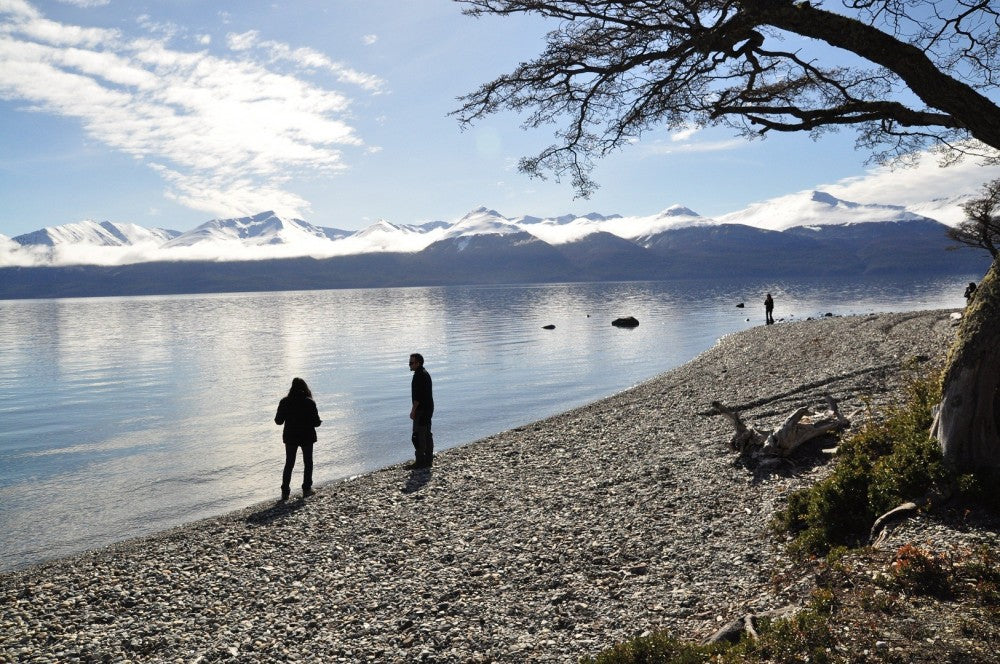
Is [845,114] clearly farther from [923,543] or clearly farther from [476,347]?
[476,347]

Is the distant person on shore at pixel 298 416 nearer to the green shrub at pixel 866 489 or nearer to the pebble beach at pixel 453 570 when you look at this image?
the pebble beach at pixel 453 570

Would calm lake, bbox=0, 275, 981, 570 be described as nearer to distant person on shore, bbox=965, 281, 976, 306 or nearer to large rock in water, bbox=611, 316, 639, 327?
large rock in water, bbox=611, 316, 639, 327

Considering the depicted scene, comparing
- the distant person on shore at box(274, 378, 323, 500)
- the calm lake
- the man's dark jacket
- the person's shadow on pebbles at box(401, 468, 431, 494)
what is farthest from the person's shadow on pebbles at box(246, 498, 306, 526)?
the calm lake

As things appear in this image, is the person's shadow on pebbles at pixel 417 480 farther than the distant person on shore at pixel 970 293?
Yes

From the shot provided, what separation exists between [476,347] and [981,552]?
62.4m

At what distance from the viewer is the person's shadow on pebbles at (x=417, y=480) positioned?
17903mm

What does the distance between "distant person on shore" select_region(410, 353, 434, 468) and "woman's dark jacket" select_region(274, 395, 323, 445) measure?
9.50 feet

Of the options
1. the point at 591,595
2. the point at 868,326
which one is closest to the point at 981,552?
the point at 591,595

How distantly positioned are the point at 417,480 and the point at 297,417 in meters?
4.03

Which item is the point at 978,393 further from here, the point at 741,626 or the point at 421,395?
the point at 421,395

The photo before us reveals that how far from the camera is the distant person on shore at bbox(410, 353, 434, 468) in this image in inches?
742

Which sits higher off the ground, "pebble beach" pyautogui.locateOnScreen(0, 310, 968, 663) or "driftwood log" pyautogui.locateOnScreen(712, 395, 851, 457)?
"driftwood log" pyautogui.locateOnScreen(712, 395, 851, 457)

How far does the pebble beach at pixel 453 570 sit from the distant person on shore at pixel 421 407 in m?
1.00

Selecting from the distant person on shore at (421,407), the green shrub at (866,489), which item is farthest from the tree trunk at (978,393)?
the distant person on shore at (421,407)
